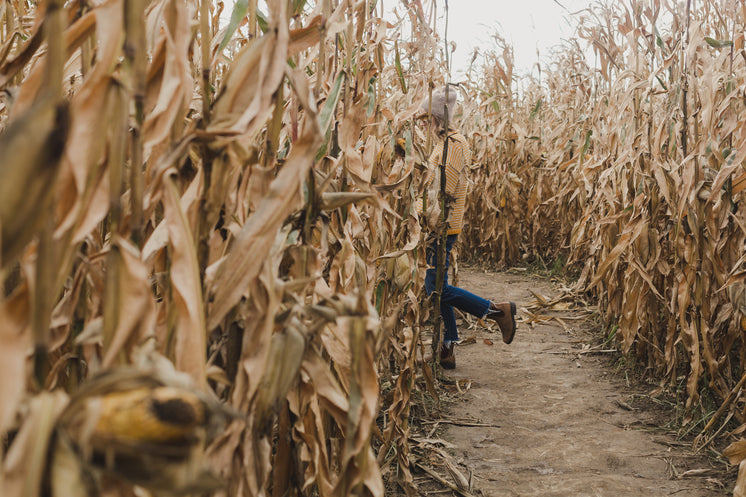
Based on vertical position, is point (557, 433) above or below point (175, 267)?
below

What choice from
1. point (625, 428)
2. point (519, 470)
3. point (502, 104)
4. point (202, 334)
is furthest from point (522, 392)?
point (502, 104)

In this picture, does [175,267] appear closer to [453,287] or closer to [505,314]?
[453,287]

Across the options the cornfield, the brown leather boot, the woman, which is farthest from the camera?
the brown leather boot

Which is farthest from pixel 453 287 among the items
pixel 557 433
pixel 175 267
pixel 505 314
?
pixel 175 267

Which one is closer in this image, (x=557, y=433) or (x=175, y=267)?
(x=175, y=267)

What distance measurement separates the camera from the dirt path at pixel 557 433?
2.07m

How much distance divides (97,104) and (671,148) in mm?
3344

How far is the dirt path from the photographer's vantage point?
207 cm

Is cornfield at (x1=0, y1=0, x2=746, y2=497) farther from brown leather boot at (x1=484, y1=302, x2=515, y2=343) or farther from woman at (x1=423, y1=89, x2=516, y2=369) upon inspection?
brown leather boot at (x1=484, y1=302, x2=515, y2=343)

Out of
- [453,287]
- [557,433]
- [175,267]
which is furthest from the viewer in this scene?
[453,287]

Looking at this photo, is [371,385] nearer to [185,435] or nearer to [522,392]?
[185,435]

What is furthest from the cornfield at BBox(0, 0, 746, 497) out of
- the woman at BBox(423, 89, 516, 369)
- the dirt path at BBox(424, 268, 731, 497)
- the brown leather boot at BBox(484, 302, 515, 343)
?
the brown leather boot at BBox(484, 302, 515, 343)

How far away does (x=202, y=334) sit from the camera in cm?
67

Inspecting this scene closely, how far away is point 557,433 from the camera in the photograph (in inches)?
98.0
